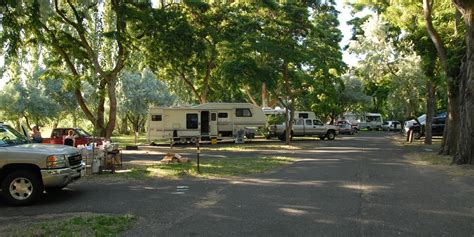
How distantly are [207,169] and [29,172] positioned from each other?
20.4 feet

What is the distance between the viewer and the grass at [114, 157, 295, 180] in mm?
13000

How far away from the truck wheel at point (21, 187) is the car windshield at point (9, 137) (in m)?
1.05

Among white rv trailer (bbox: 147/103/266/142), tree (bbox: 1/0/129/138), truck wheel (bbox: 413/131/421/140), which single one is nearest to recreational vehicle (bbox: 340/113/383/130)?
truck wheel (bbox: 413/131/421/140)

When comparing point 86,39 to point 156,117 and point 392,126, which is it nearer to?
point 156,117

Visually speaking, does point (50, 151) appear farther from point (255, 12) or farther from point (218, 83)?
point (218, 83)

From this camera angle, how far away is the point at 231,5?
89.4 feet

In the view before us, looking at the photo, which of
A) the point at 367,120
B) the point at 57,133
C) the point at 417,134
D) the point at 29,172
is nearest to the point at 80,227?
the point at 29,172

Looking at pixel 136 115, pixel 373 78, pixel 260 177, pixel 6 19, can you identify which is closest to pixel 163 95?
pixel 136 115

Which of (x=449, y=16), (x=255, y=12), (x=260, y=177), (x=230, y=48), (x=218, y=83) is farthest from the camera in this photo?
(x=218, y=83)

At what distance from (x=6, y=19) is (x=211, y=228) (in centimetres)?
1305

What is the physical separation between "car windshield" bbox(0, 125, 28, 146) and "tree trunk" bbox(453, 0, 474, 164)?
13.5 metres

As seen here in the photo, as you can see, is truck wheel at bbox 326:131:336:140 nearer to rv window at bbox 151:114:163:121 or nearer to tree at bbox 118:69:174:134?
rv window at bbox 151:114:163:121

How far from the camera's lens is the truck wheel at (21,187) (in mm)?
8656

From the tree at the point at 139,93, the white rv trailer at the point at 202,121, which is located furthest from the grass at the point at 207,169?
the tree at the point at 139,93
